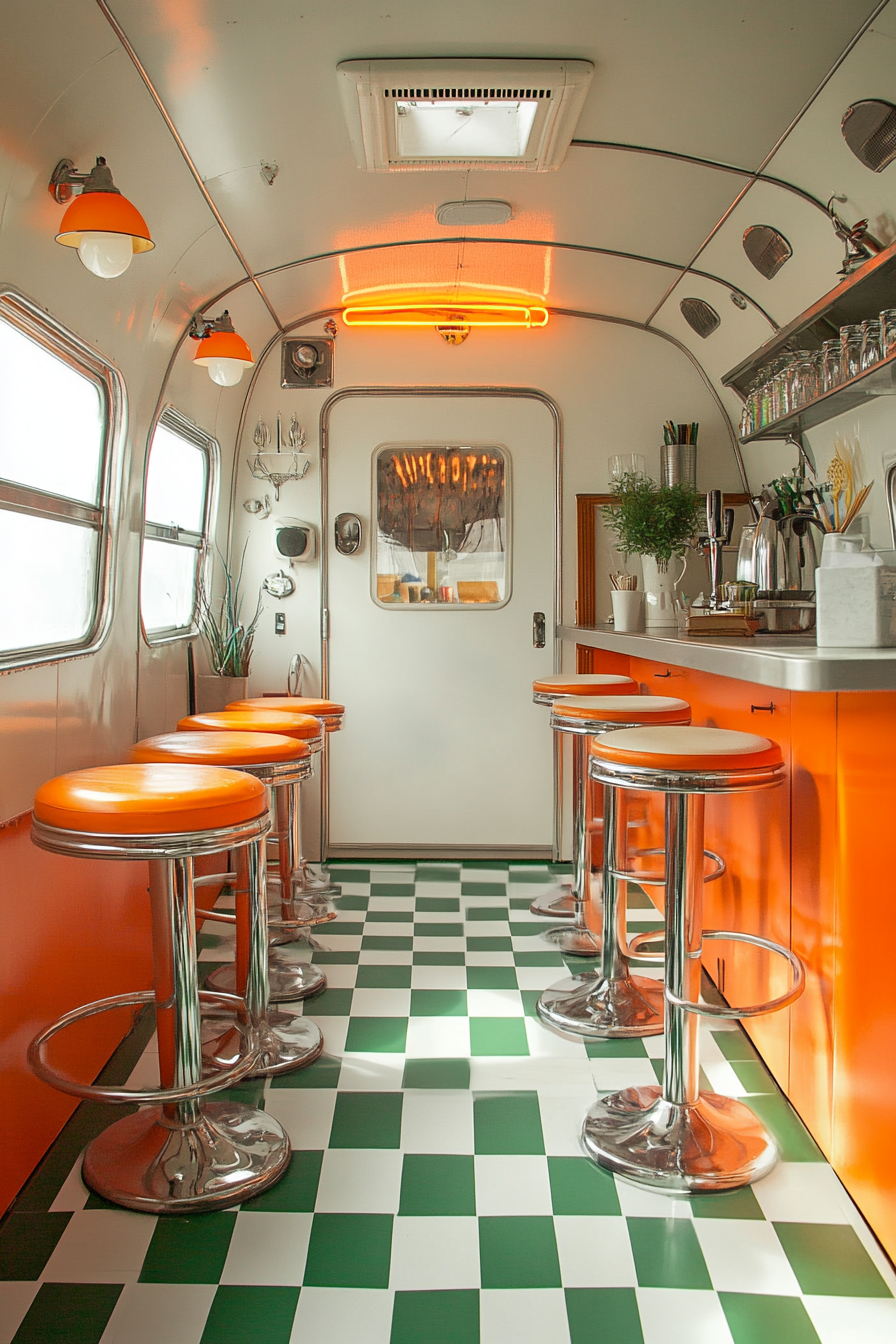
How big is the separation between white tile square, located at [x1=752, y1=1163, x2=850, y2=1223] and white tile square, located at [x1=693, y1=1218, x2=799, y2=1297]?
0.20ft

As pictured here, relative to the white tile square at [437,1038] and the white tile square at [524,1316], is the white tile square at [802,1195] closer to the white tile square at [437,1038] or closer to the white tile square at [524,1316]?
the white tile square at [524,1316]

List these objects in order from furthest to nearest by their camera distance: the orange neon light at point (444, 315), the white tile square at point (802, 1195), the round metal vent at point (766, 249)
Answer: the orange neon light at point (444, 315) < the round metal vent at point (766, 249) < the white tile square at point (802, 1195)

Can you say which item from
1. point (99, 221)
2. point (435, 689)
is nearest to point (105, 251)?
point (99, 221)

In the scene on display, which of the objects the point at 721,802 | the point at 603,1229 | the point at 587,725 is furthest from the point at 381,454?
the point at 603,1229

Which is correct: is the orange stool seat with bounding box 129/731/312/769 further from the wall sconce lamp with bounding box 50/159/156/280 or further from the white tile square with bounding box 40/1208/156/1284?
the wall sconce lamp with bounding box 50/159/156/280

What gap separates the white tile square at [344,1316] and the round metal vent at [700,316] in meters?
3.49

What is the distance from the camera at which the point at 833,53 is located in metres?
2.29

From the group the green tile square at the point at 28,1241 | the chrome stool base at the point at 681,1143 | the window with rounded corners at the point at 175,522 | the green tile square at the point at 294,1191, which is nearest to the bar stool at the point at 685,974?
the chrome stool base at the point at 681,1143

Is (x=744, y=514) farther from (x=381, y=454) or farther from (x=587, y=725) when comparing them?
(x=587, y=725)

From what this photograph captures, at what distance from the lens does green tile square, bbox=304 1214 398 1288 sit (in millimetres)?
1741

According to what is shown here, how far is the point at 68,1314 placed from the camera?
5.40 ft

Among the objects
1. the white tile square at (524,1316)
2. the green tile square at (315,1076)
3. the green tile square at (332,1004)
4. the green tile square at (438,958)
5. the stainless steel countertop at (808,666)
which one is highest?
the stainless steel countertop at (808,666)

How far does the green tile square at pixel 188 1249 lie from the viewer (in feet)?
5.72

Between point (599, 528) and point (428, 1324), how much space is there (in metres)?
3.43
